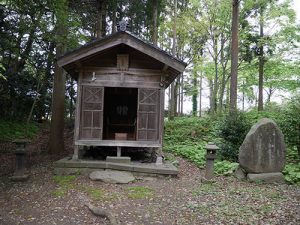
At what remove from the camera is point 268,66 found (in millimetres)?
21625

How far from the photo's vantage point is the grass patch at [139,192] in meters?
6.95

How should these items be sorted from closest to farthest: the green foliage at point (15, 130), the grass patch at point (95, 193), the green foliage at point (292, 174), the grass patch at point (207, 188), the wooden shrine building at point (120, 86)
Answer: the grass patch at point (95, 193) < the grass patch at point (207, 188) < the green foliage at point (292, 174) < the wooden shrine building at point (120, 86) < the green foliage at point (15, 130)

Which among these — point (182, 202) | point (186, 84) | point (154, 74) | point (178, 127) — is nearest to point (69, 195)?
point (182, 202)

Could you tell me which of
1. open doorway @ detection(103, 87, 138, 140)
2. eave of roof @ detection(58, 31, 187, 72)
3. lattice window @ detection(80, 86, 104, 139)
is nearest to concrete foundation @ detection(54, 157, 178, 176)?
lattice window @ detection(80, 86, 104, 139)

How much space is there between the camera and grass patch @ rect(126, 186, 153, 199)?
695 centimetres

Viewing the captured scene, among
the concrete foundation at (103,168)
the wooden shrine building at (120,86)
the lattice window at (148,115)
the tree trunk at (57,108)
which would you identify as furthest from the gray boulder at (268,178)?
the tree trunk at (57,108)

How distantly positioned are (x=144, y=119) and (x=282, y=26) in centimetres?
1520

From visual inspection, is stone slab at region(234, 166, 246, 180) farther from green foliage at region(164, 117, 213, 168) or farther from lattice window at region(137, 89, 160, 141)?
lattice window at region(137, 89, 160, 141)

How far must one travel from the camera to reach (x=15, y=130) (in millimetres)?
16719

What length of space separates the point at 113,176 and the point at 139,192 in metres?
1.24

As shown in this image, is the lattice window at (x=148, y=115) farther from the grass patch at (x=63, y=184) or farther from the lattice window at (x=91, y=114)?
the grass patch at (x=63, y=184)

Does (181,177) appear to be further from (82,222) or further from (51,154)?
(51,154)

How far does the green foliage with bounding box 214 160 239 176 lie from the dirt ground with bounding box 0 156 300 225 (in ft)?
1.43

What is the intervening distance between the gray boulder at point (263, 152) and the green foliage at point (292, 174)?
298 millimetres
